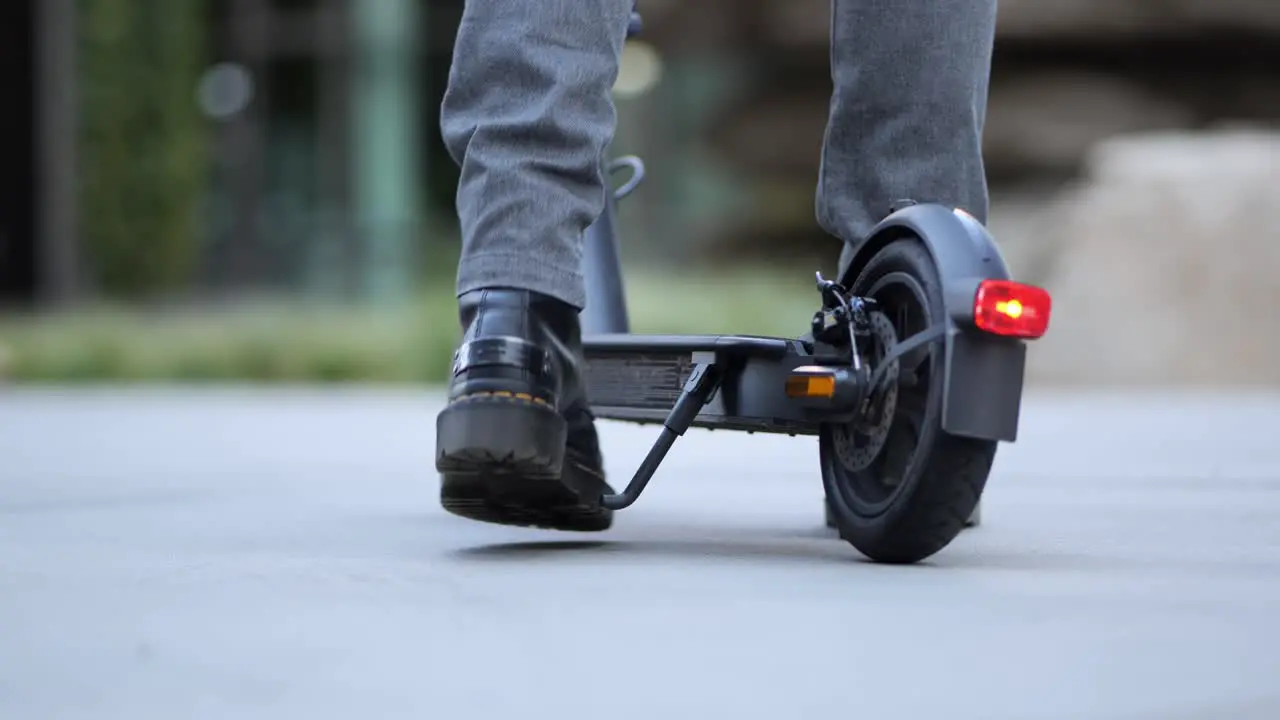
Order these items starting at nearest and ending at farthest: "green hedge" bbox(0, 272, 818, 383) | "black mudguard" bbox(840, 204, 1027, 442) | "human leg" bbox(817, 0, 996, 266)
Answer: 1. "black mudguard" bbox(840, 204, 1027, 442)
2. "human leg" bbox(817, 0, 996, 266)
3. "green hedge" bbox(0, 272, 818, 383)

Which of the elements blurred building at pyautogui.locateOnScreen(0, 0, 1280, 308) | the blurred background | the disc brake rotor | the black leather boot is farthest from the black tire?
blurred building at pyautogui.locateOnScreen(0, 0, 1280, 308)

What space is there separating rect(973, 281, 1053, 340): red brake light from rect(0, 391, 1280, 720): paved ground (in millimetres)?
226

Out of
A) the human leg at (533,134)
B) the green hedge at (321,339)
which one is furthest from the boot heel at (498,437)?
the green hedge at (321,339)

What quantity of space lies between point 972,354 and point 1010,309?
0.05 m

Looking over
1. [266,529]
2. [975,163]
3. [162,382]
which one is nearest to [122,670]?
[266,529]

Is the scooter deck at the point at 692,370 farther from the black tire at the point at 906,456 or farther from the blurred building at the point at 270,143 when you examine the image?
the blurred building at the point at 270,143

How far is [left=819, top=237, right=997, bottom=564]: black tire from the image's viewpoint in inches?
64.9

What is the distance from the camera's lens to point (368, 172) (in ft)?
47.5

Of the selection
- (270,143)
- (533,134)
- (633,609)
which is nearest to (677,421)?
(533,134)

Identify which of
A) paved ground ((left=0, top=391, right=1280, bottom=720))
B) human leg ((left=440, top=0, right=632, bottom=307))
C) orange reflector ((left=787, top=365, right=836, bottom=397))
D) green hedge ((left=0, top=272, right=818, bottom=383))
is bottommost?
green hedge ((left=0, top=272, right=818, bottom=383))

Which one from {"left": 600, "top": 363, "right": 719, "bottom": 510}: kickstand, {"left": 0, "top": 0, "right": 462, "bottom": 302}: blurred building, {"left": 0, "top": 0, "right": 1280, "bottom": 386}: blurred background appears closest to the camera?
{"left": 600, "top": 363, "right": 719, "bottom": 510}: kickstand

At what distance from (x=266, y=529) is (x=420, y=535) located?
8.4 inches

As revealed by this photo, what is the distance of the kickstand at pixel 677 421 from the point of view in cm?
186

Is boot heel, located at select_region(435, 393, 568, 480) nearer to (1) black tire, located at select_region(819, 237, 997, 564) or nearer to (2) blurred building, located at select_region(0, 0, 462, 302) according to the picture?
(1) black tire, located at select_region(819, 237, 997, 564)
